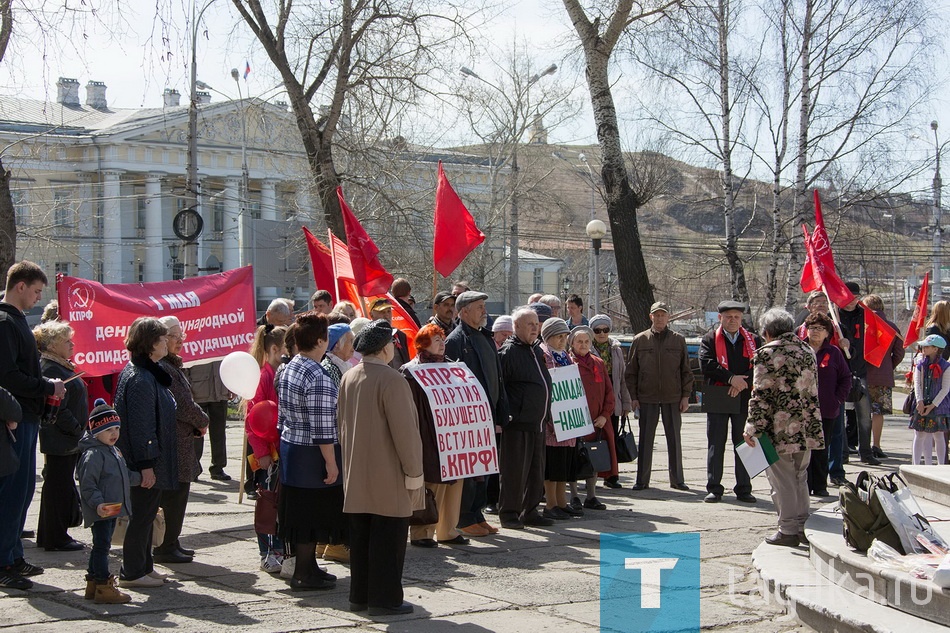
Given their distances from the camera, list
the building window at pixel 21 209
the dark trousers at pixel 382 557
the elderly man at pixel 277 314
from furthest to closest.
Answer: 1. the building window at pixel 21 209
2. the elderly man at pixel 277 314
3. the dark trousers at pixel 382 557

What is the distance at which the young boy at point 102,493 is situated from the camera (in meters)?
6.35

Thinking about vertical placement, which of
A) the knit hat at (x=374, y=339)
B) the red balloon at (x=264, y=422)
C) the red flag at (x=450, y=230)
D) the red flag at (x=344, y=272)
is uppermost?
the red flag at (x=450, y=230)

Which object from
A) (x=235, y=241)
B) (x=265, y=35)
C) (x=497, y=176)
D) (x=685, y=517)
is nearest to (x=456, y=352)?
(x=685, y=517)

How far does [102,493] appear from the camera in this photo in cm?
638

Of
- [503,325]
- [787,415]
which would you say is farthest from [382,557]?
[503,325]

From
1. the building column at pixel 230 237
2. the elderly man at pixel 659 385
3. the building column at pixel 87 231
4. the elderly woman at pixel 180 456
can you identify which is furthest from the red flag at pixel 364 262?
the building column at pixel 230 237

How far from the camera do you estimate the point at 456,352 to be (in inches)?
341

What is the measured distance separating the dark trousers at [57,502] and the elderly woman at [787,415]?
16.4 feet

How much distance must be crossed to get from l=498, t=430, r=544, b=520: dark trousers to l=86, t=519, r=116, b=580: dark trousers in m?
3.58

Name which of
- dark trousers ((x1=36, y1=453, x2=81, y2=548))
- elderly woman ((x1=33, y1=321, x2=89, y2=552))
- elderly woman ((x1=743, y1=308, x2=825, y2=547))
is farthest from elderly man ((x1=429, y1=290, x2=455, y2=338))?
dark trousers ((x1=36, y1=453, x2=81, y2=548))

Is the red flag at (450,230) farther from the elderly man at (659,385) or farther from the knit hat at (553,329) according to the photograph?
the knit hat at (553,329)

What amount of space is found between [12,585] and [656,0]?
14747 millimetres

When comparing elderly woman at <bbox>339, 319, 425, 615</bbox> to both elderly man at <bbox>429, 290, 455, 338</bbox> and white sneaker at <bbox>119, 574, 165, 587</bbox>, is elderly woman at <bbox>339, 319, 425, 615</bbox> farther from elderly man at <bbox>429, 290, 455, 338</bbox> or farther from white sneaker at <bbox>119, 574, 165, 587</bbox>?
elderly man at <bbox>429, 290, 455, 338</bbox>

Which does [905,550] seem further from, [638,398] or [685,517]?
[638,398]
